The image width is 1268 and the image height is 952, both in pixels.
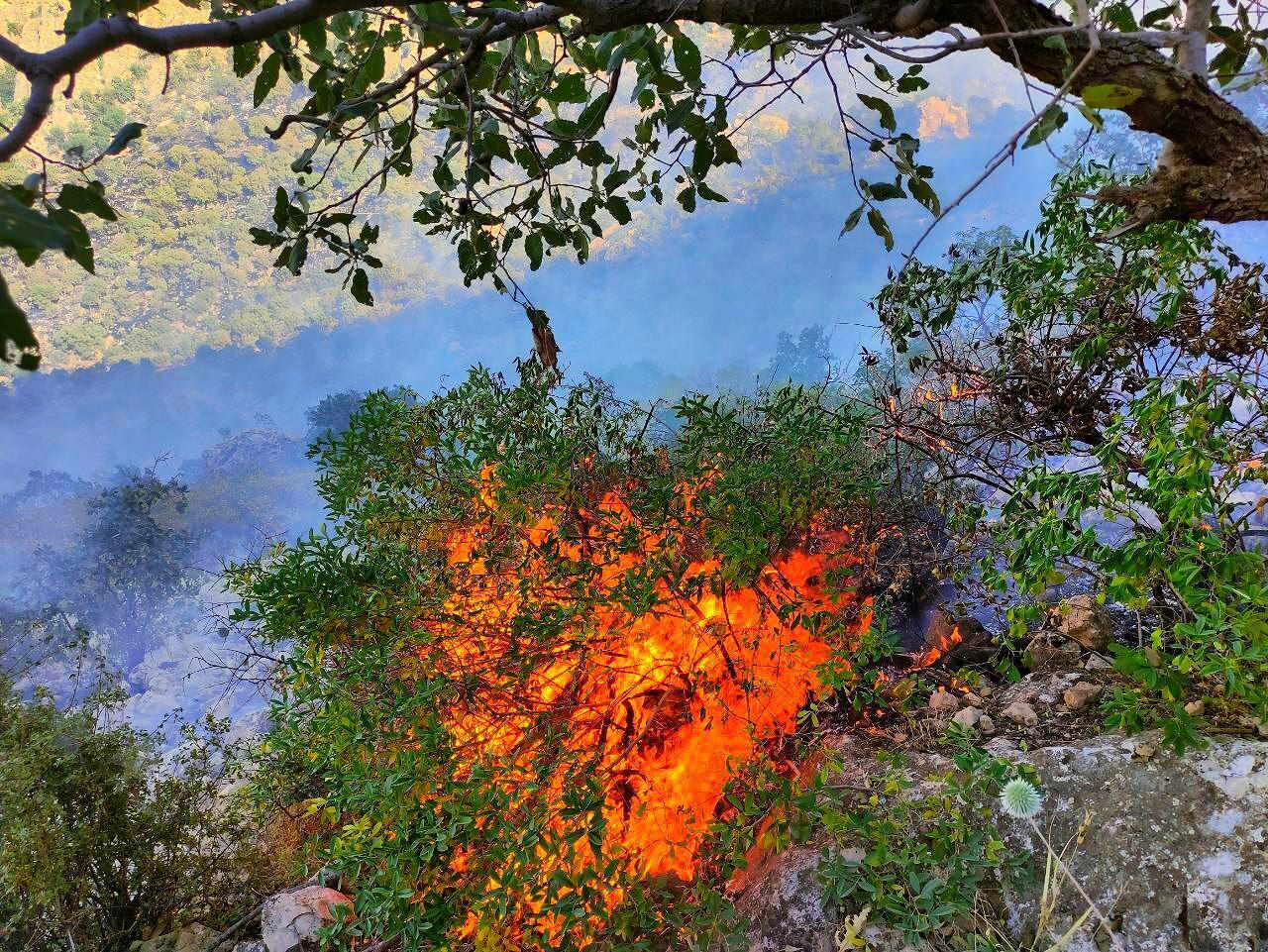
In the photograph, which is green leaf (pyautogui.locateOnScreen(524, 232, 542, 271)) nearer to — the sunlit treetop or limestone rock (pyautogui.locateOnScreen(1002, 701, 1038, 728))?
the sunlit treetop

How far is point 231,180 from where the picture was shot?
482 inches

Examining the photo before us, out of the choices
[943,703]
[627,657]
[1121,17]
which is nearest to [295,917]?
[627,657]

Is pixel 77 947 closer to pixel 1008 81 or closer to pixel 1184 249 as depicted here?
pixel 1184 249

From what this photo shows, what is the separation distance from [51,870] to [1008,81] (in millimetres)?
19354

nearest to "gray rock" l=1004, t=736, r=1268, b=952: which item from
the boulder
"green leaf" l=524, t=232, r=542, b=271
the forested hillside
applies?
"green leaf" l=524, t=232, r=542, b=271

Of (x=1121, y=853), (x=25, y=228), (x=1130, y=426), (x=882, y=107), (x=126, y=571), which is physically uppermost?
(x=126, y=571)

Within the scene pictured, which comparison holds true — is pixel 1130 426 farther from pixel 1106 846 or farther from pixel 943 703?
pixel 943 703

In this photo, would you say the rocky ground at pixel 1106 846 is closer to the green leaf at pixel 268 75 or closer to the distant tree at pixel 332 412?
the green leaf at pixel 268 75

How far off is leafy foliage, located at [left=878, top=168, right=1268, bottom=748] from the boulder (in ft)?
8.10

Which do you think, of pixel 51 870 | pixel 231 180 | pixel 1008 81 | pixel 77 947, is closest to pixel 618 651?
pixel 51 870

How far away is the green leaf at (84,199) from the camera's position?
70 centimetres

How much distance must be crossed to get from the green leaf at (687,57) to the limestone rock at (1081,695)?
6.12 feet

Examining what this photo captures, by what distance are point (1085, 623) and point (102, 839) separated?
3.76 metres

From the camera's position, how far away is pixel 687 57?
1.18m
